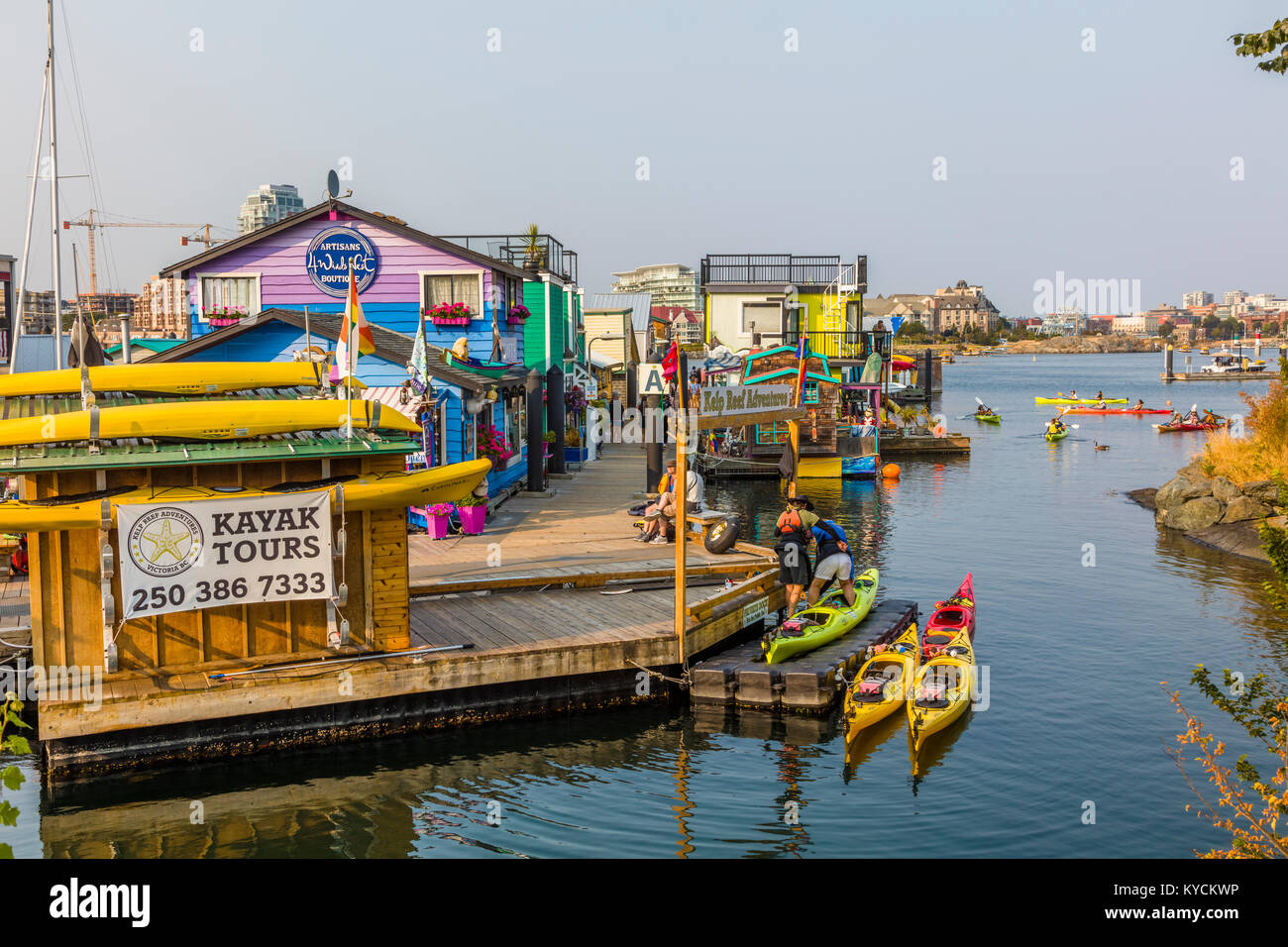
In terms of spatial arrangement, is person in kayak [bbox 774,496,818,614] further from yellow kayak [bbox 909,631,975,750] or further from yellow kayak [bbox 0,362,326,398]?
yellow kayak [bbox 0,362,326,398]

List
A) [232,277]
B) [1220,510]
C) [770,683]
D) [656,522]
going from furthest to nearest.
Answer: [1220,510] → [232,277] → [656,522] → [770,683]

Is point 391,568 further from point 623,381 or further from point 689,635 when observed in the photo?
point 623,381

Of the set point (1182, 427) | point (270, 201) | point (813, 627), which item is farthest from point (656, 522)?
point (270, 201)

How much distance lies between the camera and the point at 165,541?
13.8 metres

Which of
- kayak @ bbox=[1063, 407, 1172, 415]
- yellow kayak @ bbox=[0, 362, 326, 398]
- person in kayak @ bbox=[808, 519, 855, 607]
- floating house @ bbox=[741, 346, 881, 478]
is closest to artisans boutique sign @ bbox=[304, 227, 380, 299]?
yellow kayak @ bbox=[0, 362, 326, 398]

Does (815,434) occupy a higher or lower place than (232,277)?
lower

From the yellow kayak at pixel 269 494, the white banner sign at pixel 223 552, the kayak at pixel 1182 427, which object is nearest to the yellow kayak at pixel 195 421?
the yellow kayak at pixel 269 494

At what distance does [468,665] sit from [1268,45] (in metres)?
11.4

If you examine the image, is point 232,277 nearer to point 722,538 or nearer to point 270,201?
point 722,538

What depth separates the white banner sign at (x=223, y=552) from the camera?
13648 millimetres

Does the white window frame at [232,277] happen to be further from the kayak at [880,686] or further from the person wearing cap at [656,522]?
the kayak at [880,686]

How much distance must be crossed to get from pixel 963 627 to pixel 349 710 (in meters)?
9.86

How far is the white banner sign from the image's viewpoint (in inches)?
537

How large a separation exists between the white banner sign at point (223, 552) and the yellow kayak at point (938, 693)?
26.5 ft
